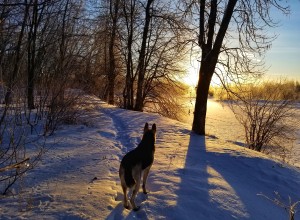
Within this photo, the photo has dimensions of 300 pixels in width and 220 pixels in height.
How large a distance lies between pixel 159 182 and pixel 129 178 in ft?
5.66

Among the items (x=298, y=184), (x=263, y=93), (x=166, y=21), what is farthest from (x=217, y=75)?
(x=166, y=21)

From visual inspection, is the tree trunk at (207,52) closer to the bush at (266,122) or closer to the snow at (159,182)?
the snow at (159,182)

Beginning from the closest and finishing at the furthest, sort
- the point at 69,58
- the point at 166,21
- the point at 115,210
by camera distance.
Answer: the point at 115,210, the point at 69,58, the point at 166,21

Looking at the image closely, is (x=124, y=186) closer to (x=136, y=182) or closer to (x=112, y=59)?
(x=136, y=182)

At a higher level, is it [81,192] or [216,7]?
[216,7]

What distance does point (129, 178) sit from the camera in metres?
5.28

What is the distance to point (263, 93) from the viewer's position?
60.0 feet

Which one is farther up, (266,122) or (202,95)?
(202,95)

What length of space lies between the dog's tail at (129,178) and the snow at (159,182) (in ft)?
1.53

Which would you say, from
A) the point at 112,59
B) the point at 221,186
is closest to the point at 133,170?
the point at 221,186

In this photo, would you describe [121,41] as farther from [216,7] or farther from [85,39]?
[216,7]

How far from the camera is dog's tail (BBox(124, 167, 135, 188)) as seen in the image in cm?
527

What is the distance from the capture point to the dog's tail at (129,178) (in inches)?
207

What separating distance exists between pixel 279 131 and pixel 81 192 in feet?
42.3
